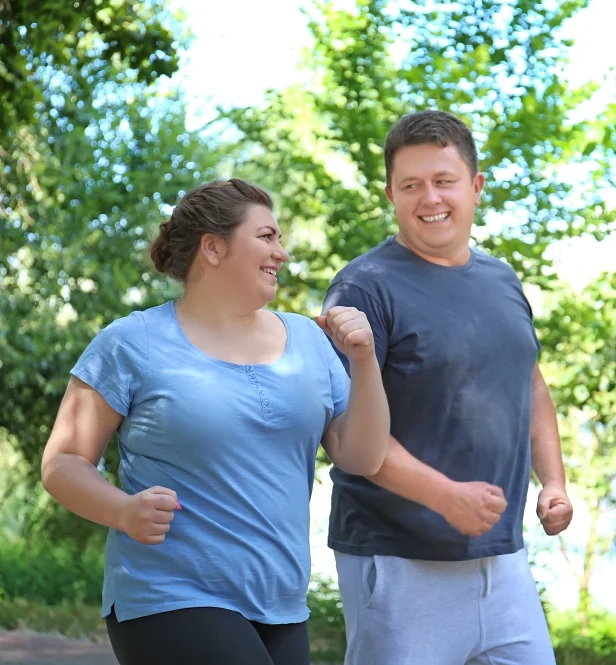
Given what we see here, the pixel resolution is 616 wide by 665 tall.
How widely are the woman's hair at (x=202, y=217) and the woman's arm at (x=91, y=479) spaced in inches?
14.9

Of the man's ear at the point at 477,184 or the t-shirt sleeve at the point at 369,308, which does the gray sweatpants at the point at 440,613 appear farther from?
the man's ear at the point at 477,184

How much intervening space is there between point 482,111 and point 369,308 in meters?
4.55

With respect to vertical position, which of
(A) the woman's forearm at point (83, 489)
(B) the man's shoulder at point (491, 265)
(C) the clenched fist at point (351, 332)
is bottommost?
(A) the woman's forearm at point (83, 489)

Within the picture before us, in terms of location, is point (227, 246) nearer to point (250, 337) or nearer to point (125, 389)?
point (250, 337)

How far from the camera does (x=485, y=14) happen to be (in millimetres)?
7195

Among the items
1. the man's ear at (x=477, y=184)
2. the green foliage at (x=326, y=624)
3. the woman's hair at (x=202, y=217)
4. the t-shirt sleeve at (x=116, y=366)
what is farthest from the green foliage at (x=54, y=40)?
the t-shirt sleeve at (x=116, y=366)

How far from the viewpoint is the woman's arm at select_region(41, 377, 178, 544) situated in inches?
84.8

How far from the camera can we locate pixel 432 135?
2.98 m

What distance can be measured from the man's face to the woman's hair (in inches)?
19.5

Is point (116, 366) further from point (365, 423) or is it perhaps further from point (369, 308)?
point (369, 308)

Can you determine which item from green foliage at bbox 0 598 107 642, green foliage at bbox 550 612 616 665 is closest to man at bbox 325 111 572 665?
green foliage at bbox 550 612 616 665

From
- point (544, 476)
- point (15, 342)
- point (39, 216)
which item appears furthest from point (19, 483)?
point (544, 476)

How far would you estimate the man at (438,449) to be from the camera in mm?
2793

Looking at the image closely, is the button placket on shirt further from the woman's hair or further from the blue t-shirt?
the woman's hair
